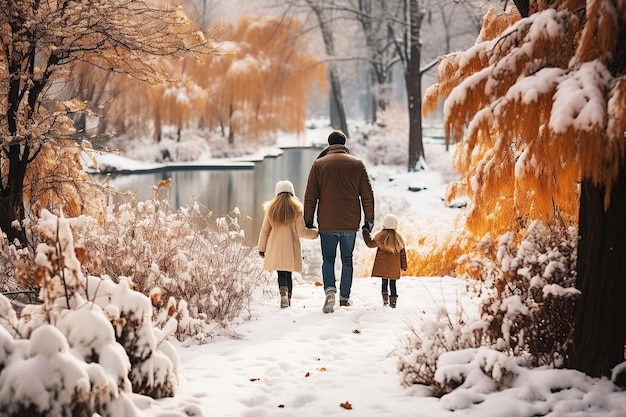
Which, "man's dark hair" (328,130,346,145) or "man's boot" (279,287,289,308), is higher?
"man's dark hair" (328,130,346,145)

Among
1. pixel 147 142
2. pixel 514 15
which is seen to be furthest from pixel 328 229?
pixel 147 142

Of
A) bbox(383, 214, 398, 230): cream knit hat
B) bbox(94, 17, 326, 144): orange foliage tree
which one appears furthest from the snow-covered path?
bbox(94, 17, 326, 144): orange foliage tree

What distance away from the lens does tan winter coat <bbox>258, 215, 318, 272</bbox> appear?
667 cm

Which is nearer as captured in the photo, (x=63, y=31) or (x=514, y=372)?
(x=514, y=372)

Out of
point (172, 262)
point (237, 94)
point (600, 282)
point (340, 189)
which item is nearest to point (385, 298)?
point (340, 189)

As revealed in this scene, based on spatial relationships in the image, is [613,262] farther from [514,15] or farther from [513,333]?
[514,15]

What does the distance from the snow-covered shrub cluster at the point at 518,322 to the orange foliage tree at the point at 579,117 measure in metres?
0.21

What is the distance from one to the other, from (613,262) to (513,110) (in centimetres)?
109

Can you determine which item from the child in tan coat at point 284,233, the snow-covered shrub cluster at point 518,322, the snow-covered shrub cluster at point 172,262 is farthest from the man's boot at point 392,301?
the snow-covered shrub cluster at point 518,322

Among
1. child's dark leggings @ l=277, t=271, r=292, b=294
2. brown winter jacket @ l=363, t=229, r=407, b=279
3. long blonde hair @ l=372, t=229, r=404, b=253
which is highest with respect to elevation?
long blonde hair @ l=372, t=229, r=404, b=253

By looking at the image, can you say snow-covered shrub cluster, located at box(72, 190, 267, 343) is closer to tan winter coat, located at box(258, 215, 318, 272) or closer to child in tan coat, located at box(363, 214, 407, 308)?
tan winter coat, located at box(258, 215, 318, 272)

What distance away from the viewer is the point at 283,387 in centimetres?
437

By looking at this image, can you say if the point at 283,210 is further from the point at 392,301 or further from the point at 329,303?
the point at 392,301

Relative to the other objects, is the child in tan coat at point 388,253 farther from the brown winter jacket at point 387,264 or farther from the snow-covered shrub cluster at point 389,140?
A: the snow-covered shrub cluster at point 389,140
